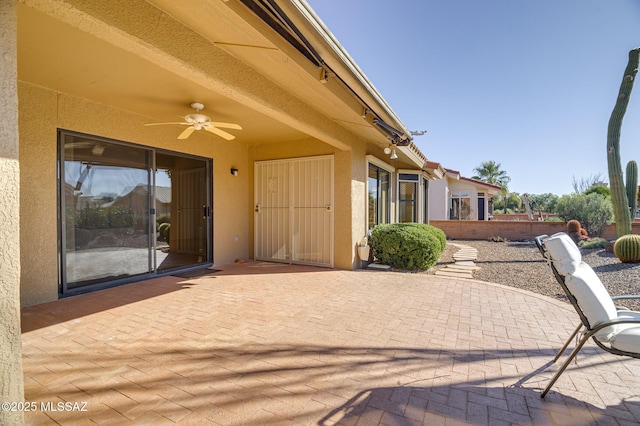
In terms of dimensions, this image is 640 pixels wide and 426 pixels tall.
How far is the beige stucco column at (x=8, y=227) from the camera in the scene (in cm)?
156

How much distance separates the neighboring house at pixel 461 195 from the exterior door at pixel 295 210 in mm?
13008

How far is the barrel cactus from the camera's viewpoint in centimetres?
712

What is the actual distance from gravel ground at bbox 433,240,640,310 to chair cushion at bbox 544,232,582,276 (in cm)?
332

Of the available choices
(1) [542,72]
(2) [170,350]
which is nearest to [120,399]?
(2) [170,350]

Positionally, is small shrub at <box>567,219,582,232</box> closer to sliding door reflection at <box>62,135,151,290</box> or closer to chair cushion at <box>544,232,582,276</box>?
chair cushion at <box>544,232,582,276</box>

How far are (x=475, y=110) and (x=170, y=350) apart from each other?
1727cm

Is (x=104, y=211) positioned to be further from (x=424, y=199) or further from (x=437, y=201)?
(x=437, y=201)

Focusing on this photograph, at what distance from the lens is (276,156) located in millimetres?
8109

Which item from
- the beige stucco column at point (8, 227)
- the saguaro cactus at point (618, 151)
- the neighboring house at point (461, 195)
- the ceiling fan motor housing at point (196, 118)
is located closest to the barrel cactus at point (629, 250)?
the saguaro cactus at point (618, 151)

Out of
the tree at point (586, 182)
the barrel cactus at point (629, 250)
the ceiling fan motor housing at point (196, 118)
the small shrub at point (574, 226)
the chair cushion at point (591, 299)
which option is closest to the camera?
the chair cushion at point (591, 299)

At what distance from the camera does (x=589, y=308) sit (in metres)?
2.32

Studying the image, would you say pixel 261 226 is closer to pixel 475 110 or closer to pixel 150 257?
pixel 150 257

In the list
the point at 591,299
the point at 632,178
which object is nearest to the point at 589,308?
the point at 591,299

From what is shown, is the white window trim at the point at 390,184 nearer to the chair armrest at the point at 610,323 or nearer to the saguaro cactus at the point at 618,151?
the chair armrest at the point at 610,323
